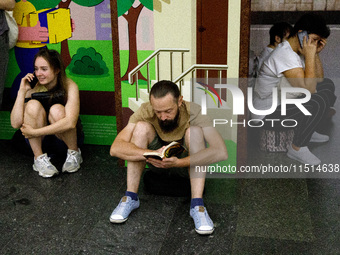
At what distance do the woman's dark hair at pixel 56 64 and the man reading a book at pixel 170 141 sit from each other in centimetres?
79

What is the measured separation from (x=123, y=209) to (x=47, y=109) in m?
1.04

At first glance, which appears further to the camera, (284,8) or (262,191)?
(284,8)

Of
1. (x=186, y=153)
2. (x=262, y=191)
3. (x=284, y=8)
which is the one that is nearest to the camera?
(x=186, y=153)

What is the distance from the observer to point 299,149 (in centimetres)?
331

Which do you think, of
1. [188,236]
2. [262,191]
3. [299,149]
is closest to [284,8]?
[299,149]

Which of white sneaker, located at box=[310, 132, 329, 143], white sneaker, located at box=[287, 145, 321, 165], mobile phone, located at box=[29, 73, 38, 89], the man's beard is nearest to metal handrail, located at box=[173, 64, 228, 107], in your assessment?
the man's beard

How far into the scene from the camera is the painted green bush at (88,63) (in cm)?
344

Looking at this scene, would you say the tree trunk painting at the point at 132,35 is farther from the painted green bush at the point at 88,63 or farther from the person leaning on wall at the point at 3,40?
the person leaning on wall at the point at 3,40

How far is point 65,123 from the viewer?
310 cm

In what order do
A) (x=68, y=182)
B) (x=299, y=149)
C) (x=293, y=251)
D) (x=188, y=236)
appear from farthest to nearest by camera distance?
(x=299, y=149) < (x=68, y=182) < (x=188, y=236) < (x=293, y=251)

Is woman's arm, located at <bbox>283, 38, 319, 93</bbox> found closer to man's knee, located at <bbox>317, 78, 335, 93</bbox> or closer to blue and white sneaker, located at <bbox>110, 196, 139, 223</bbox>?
man's knee, located at <bbox>317, 78, 335, 93</bbox>

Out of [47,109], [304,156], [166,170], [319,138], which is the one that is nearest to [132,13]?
[47,109]

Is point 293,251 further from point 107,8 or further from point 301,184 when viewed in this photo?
point 107,8

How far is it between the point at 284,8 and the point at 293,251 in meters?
6.62
